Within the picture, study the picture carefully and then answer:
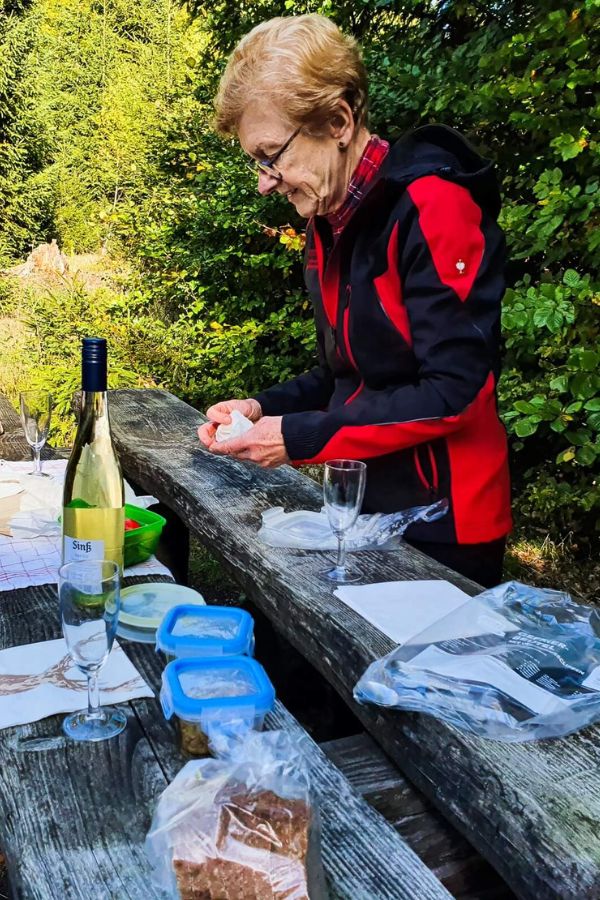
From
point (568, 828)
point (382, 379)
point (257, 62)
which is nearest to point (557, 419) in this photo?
point (382, 379)

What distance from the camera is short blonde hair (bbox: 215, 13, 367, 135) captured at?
1700mm

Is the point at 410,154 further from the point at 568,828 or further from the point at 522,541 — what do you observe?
the point at 522,541

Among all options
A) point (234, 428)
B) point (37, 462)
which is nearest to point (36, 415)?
point (37, 462)

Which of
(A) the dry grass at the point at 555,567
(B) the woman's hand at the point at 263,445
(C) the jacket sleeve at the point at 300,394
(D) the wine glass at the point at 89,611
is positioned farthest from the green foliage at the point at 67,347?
(D) the wine glass at the point at 89,611

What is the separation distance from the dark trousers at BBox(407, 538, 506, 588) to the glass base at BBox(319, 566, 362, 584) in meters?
0.26

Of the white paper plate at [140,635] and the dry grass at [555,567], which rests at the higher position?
the white paper plate at [140,635]

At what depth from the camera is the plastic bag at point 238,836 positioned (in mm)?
753

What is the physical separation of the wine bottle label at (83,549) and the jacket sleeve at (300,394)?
37.7 inches

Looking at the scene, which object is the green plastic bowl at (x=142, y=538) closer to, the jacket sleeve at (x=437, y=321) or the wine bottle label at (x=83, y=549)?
the wine bottle label at (x=83, y=549)

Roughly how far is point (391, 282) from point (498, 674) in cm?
92

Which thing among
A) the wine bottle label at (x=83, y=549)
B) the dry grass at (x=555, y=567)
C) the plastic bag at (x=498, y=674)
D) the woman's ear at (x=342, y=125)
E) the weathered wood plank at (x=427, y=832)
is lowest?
the dry grass at (x=555, y=567)

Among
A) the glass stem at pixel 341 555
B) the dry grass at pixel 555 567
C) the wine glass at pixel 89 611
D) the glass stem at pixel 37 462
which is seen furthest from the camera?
the dry grass at pixel 555 567

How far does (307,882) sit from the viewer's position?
0.76 meters

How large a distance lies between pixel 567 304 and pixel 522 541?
169cm
